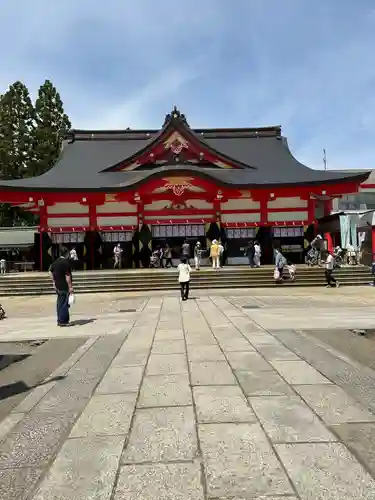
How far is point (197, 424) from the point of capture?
11.5 feet

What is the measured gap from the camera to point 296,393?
4.24 metres

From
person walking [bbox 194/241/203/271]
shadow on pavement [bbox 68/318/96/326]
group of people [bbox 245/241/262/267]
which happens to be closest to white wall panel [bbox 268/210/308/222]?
group of people [bbox 245/241/262/267]

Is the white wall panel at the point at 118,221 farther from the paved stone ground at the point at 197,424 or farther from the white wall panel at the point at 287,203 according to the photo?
the paved stone ground at the point at 197,424

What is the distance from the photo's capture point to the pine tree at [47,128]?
38375 millimetres

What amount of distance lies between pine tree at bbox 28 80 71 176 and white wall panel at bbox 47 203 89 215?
16856mm

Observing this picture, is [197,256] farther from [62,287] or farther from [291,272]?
[62,287]

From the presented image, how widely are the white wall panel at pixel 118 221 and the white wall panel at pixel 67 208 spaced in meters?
0.98

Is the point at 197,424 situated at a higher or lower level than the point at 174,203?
lower

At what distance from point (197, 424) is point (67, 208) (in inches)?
828

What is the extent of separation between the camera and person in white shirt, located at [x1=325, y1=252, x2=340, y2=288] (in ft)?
54.7

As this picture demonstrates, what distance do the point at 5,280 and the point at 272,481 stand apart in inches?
711

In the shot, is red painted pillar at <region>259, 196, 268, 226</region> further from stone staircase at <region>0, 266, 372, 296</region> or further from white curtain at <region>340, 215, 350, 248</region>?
stone staircase at <region>0, 266, 372, 296</region>

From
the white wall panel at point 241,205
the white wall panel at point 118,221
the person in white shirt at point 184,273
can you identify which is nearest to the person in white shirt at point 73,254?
the white wall panel at point 118,221

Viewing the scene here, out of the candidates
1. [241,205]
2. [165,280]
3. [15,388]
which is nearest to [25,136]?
[241,205]
